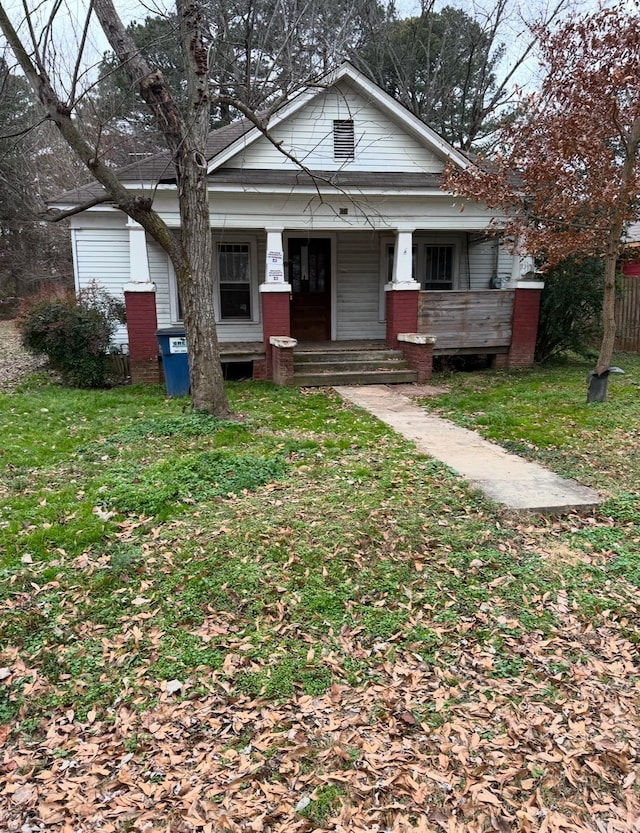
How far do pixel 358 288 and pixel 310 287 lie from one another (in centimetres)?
110

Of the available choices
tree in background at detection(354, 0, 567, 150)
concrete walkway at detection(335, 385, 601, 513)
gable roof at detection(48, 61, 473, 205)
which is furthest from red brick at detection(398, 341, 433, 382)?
tree in background at detection(354, 0, 567, 150)

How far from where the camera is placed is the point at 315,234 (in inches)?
501

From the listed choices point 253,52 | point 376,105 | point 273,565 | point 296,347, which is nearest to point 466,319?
point 296,347

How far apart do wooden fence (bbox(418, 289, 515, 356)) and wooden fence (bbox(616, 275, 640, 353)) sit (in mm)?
5130

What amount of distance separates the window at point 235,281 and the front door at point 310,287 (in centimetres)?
107

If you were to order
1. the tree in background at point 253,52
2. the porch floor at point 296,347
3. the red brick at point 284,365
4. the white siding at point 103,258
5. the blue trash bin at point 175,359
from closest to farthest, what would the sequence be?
the tree in background at point 253,52, the blue trash bin at point 175,359, the red brick at point 284,365, the porch floor at point 296,347, the white siding at point 103,258

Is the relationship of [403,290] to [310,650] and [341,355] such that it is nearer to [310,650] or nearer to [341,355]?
[341,355]

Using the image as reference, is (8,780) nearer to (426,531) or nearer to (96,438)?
(426,531)

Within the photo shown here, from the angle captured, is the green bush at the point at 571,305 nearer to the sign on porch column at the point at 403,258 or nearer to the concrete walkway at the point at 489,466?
the sign on porch column at the point at 403,258

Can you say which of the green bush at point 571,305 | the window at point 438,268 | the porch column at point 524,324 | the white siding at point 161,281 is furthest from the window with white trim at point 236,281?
the green bush at point 571,305

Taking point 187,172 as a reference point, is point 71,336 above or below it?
below

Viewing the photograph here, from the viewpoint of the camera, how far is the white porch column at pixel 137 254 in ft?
33.9

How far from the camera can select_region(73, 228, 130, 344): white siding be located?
448 inches

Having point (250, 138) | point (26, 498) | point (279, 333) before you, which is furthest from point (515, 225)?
point (26, 498)
